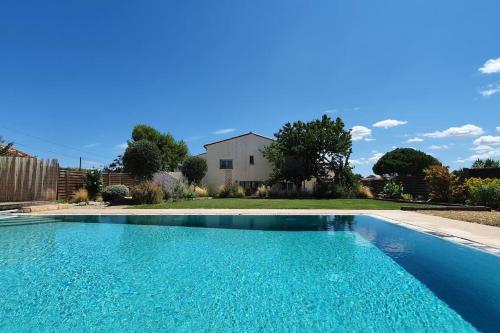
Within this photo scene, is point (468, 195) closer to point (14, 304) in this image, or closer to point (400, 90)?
point (400, 90)

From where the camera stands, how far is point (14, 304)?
4.62 meters

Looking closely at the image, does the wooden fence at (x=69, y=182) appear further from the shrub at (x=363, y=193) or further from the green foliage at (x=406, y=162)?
the green foliage at (x=406, y=162)

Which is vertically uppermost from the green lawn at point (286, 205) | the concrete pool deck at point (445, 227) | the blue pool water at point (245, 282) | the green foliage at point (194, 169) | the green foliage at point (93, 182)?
the green foliage at point (194, 169)

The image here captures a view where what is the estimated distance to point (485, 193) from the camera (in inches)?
609

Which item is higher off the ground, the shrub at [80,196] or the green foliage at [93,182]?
the green foliage at [93,182]

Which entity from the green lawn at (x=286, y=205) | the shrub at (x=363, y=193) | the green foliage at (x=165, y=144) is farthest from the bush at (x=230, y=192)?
the green foliage at (x=165, y=144)

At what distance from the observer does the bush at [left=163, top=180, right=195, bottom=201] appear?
20.6 m

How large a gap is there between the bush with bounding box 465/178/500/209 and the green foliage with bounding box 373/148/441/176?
34.4 meters

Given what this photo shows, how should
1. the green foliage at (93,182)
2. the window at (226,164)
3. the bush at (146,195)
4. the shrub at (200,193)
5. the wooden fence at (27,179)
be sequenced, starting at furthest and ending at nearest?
the window at (226,164), the shrub at (200,193), the green foliage at (93,182), the bush at (146,195), the wooden fence at (27,179)

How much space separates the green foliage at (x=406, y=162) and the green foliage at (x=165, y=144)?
32801 mm

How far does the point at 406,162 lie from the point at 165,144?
37366mm

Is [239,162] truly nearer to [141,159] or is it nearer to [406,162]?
[141,159]

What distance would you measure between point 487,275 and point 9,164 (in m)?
20.0

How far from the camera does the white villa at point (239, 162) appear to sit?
32.4m
